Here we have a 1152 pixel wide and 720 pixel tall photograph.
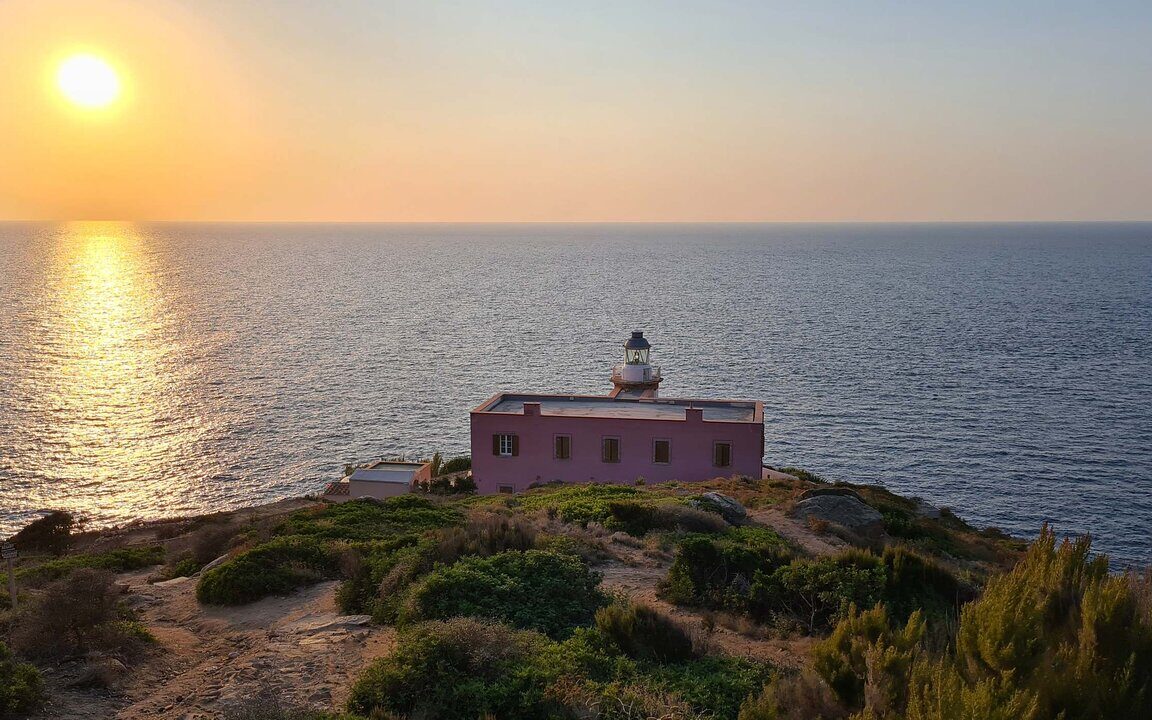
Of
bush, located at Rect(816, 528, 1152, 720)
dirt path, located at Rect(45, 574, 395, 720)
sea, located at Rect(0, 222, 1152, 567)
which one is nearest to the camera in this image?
bush, located at Rect(816, 528, 1152, 720)

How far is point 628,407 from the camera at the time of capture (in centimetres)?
3697

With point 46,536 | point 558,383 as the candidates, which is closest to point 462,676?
point 46,536

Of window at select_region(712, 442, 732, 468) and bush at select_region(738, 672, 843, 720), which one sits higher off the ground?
bush at select_region(738, 672, 843, 720)

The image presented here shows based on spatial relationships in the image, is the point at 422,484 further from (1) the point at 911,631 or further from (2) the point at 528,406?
(1) the point at 911,631

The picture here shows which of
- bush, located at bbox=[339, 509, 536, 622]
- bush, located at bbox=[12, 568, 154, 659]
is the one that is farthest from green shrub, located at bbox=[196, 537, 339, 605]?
bush, located at bbox=[12, 568, 154, 659]

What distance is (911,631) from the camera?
8.10 meters

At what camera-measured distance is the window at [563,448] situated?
33.9 metres

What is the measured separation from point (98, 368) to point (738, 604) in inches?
2923

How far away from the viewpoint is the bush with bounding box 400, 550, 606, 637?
1192 cm

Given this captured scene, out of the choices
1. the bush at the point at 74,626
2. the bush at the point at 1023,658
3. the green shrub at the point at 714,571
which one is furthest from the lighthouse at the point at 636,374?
the bush at the point at 1023,658

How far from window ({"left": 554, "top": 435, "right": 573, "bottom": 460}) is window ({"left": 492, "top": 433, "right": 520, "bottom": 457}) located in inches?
65.1

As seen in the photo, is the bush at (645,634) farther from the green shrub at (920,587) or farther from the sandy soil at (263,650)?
the green shrub at (920,587)

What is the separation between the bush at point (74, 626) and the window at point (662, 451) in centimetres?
2284

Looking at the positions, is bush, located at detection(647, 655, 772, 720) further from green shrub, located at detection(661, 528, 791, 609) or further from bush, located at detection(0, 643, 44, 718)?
bush, located at detection(0, 643, 44, 718)
